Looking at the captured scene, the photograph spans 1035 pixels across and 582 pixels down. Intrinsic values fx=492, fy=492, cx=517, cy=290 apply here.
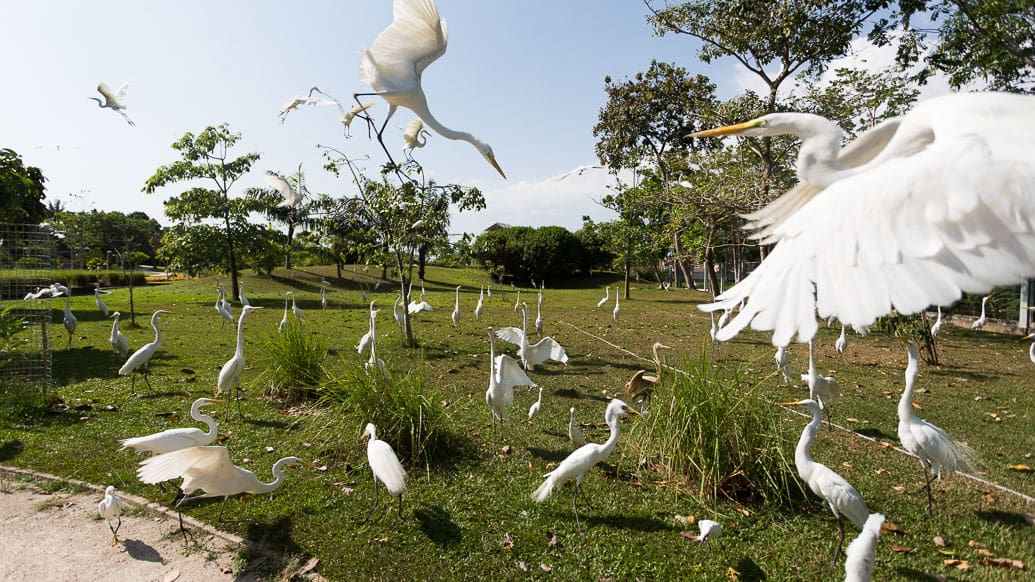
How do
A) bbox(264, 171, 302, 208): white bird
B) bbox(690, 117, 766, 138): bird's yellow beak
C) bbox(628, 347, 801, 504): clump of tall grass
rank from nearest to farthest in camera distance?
1. bbox(690, 117, 766, 138): bird's yellow beak
2. bbox(628, 347, 801, 504): clump of tall grass
3. bbox(264, 171, 302, 208): white bird

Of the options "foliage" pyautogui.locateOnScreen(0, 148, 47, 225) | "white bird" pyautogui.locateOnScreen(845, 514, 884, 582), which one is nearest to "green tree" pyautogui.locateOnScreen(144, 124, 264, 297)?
"foliage" pyautogui.locateOnScreen(0, 148, 47, 225)

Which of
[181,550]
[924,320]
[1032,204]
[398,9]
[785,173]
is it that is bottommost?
[181,550]

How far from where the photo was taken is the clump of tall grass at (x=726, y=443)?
3629 mm

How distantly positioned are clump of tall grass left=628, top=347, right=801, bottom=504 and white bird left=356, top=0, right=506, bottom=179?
226cm

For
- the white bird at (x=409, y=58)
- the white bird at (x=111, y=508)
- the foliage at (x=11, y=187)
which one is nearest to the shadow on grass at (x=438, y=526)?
the white bird at (x=111, y=508)

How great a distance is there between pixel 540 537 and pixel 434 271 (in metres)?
35.8

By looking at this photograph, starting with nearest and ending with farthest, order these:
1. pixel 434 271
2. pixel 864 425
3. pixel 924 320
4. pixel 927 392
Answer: pixel 864 425
pixel 927 392
pixel 924 320
pixel 434 271

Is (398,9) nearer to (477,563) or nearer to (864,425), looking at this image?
(477,563)

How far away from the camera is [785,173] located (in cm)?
1390

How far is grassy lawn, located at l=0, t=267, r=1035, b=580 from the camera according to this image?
3035mm

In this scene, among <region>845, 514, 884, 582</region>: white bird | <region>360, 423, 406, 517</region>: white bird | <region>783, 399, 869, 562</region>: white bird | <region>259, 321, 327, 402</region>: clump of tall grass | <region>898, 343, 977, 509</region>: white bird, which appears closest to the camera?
<region>845, 514, 884, 582</region>: white bird

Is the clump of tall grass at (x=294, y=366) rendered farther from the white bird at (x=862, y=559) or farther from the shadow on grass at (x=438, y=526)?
the white bird at (x=862, y=559)

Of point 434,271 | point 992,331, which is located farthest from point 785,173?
point 434,271

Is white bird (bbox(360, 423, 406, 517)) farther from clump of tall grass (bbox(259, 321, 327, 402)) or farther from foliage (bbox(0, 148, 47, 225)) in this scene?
foliage (bbox(0, 148, 47, 225))
